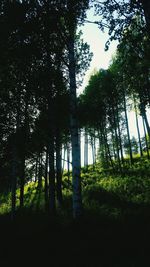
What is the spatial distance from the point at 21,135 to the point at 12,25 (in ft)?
23.3

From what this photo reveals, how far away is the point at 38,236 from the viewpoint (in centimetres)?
723

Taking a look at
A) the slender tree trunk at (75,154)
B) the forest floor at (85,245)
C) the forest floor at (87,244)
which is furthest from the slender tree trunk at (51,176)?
the slender tree trunk at (75,154)

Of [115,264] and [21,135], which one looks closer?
[115,264]

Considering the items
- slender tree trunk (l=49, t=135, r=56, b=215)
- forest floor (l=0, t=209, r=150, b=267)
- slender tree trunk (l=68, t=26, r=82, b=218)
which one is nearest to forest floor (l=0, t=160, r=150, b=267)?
forest floor (l=0, t=209, r=150, b=267)

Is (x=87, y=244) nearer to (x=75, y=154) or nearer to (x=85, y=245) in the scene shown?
(x=85, y=245)

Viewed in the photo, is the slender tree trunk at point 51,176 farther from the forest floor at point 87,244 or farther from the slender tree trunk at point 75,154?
the slender tree trunk at point 75,154

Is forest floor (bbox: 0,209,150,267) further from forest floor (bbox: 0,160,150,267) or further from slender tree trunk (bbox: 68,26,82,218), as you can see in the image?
slender tree trunk (bbox: 68,26,82,218)

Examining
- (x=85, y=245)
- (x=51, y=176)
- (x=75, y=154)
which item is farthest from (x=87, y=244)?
(x=51, y=176)

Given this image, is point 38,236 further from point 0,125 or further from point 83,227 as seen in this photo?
point 0,125

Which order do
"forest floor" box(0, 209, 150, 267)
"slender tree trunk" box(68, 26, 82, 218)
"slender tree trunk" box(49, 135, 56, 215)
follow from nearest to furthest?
"forest floor" box(0, 209, 150, 267) → "slender tree trunk" box(68, 26, 82, 218) → "slender tree trunk" box(49, 135, 56, 215)

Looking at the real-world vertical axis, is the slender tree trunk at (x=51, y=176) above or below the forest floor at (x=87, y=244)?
above

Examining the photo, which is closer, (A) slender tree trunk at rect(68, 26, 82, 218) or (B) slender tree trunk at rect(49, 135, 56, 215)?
(A) slender tree trunk at rect(68, 26, 82, 218)

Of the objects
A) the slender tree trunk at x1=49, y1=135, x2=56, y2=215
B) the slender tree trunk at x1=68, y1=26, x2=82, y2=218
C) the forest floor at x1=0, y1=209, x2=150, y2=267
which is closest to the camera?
the forest floor at x1=0, y1=209, x2=150, y2=267

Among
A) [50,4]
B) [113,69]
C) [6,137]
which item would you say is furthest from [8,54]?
[113,69]
